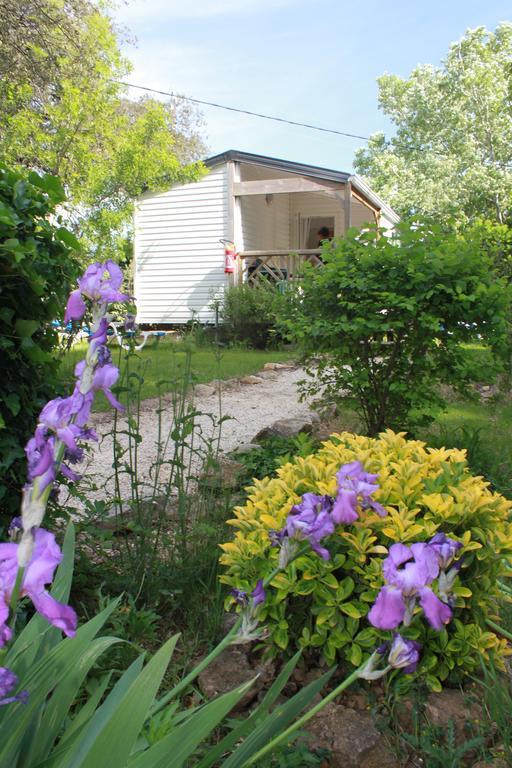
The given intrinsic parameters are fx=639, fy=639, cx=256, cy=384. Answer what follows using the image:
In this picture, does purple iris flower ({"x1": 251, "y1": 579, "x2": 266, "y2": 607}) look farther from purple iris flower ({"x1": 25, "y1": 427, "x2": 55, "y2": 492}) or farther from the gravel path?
the gravel path

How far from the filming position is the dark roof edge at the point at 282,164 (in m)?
14.3

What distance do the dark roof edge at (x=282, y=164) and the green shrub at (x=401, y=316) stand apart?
10.5m

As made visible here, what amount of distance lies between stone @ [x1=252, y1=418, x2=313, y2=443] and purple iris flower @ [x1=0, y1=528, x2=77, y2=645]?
4.10 m

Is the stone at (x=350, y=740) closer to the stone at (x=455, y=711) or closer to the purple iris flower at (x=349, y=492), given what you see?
the stone at (x=455, y=711)

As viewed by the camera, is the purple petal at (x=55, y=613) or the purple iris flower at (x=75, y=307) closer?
the purple petal at (x=55, y=613)

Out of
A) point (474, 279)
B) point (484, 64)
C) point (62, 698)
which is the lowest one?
point (62, 698)

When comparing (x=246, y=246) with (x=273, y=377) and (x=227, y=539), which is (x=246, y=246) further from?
(x=227, y=539)

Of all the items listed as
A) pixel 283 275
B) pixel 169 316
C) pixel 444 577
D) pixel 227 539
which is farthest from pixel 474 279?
pixel 169 316

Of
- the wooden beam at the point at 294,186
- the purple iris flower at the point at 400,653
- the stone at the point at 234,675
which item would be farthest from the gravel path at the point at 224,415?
the wooden beam at the point at 294,186

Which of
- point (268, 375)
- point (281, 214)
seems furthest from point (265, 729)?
point (281, 214)

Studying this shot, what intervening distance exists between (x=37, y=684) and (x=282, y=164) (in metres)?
14.5

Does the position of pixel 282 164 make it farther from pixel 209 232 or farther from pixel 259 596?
pixel 259 596

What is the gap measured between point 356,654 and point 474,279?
100 inches

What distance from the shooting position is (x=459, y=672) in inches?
82.4
